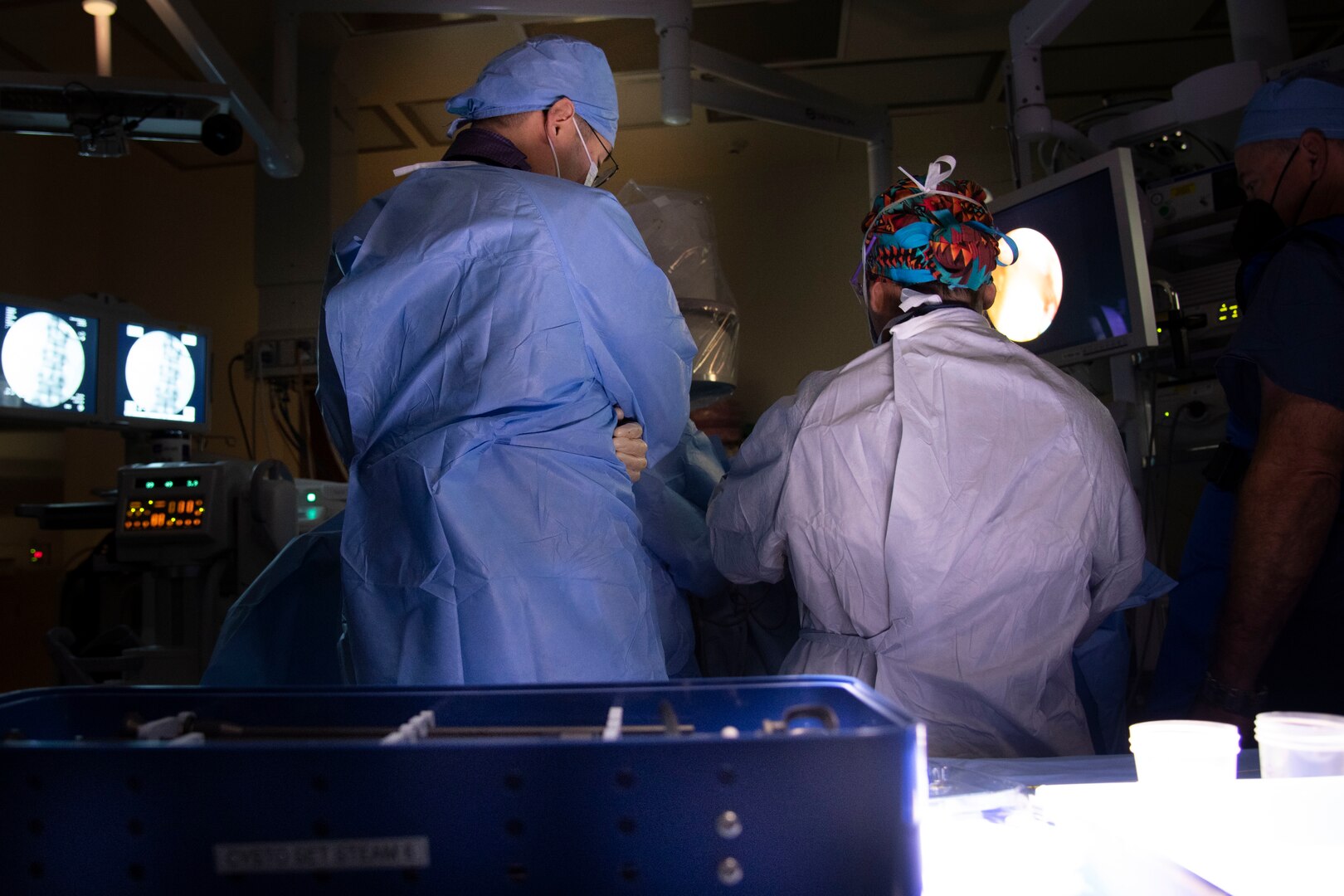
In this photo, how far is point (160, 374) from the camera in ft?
11.8

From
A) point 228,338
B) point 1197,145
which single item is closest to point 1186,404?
point 1197,145

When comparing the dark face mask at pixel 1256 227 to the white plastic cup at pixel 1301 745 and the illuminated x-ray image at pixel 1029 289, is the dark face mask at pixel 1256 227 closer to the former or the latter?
the illuminated x-ray image at pixel 1029 289

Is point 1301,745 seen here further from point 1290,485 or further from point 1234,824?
point 1290,485

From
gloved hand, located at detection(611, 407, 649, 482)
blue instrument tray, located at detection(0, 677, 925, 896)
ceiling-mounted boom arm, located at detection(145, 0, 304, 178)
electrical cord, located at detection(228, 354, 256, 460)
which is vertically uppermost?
ceiling-mounted boom arm, located at detection(145, 0, 304, 178)

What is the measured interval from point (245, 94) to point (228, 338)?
3.11m

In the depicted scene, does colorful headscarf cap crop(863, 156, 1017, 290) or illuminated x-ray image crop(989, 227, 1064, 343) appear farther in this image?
illuminated x-ray image crop(989, 227, 1064, 343)

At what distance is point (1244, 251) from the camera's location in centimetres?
201

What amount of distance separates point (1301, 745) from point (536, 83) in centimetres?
140

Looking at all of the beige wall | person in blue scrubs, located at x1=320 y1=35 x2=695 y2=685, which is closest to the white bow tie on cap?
person in blue scrubs, located at x1=320 y1=35 x2=695 y2=685

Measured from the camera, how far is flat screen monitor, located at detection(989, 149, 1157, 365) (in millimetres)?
2402

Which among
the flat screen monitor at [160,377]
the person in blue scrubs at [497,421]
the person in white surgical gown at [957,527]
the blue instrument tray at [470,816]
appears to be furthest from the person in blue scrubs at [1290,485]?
the flat screen monitor at [160,377]

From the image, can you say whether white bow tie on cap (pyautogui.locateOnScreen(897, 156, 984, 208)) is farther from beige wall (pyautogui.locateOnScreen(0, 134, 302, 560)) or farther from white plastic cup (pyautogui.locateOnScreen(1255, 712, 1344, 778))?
beige wall (pyautogui.locateOnScreen(0, 134, 302, 560))

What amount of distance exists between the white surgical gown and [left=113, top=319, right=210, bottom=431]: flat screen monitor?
9.12 ft

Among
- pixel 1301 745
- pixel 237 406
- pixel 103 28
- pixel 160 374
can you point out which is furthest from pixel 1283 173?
pixel 237 406
